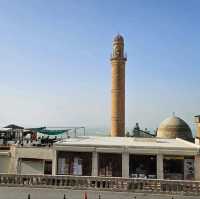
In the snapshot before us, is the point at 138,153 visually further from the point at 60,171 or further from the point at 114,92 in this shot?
the point at 114,92

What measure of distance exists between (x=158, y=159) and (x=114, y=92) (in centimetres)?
3028

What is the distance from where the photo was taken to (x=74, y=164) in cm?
2277

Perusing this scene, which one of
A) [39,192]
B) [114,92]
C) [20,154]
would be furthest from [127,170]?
[114,92]

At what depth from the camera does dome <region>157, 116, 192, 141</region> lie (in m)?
49.8

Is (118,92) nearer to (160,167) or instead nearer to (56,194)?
(160,167)

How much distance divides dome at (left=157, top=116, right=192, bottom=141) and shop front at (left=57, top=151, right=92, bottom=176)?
29.5m

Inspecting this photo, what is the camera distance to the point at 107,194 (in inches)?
678

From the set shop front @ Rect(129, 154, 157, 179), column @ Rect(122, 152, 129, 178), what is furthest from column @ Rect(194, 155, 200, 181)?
column @ Rect(122, 152, 129, 178)

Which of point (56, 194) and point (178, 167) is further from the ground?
point (178, 167)

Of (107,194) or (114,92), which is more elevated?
(114,92)

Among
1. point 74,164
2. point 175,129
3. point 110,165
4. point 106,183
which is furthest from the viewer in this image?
point 175,129

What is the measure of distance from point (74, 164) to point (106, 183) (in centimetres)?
499

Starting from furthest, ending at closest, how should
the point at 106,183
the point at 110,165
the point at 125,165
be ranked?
the point at 110,165, the point at 125,165, the point at 106,183

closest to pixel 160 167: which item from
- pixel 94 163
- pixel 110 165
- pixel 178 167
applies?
pixel 178 167
